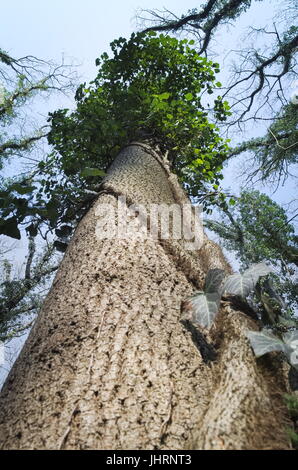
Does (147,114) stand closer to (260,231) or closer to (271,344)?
(271,344)

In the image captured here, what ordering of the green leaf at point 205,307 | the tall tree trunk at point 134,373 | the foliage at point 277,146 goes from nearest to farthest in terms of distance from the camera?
the tall tree trunk at point 134,373
the green leaf at point 205,307
the foliage at point 277,146

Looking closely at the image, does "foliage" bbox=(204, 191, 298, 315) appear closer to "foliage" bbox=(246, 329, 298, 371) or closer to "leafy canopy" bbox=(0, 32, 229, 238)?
"leafy canopy" bbox=(0, 32, 229, 238)

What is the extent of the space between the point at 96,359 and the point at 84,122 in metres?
3.72

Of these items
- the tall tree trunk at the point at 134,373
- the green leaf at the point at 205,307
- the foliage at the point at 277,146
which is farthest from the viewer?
the foliage at the point at 277,146

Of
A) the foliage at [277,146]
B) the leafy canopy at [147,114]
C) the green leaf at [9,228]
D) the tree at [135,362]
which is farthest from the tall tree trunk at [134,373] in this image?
the foliage at [277,146]

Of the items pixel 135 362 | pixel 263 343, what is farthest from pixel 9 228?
pixel 263 343

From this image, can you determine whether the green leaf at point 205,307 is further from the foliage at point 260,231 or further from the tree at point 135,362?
the foliage at point 260,231

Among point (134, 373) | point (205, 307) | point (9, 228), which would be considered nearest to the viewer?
point (134, 373)

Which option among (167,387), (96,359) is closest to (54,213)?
(96,359)

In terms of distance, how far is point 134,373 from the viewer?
958mm

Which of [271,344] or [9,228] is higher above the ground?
[9,228]

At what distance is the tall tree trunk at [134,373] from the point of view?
31.1 inches
